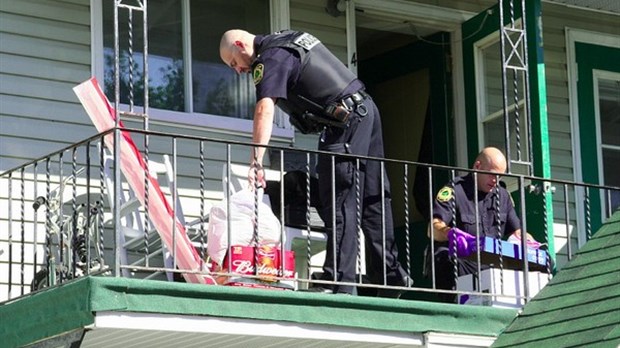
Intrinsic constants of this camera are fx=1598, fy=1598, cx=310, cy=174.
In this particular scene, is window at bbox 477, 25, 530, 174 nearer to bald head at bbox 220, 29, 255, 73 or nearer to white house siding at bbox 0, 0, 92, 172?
bald head at bbox 220, 29, 255, 73

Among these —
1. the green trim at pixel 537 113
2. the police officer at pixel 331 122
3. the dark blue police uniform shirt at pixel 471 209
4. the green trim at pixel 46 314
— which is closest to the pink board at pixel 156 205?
the police officer at pixel 331 122

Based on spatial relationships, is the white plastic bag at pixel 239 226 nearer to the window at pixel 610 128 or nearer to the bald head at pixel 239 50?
the bald head at pixel 239 50

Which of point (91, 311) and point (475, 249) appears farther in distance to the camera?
point (475, 249)

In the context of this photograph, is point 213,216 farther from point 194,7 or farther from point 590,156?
point 590,156

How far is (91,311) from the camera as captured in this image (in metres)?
8.31

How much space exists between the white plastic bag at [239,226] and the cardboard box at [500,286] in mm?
1358

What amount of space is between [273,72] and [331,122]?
20.0 inches

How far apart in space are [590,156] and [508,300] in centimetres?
358

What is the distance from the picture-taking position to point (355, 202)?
371 inches

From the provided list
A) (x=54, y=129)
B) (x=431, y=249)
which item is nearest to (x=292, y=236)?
(x=431, y=249)

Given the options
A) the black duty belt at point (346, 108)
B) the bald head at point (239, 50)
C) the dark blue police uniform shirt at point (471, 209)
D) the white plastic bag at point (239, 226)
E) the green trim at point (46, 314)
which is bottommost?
the green trim at point (46, 314)

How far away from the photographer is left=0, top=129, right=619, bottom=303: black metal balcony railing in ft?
29.2

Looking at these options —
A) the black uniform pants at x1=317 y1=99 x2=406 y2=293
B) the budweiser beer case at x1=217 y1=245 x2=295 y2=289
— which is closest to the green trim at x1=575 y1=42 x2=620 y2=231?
the black uniform pants at x1=317 y1=99 x2=406 y2=293

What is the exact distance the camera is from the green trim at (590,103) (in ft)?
43.3
